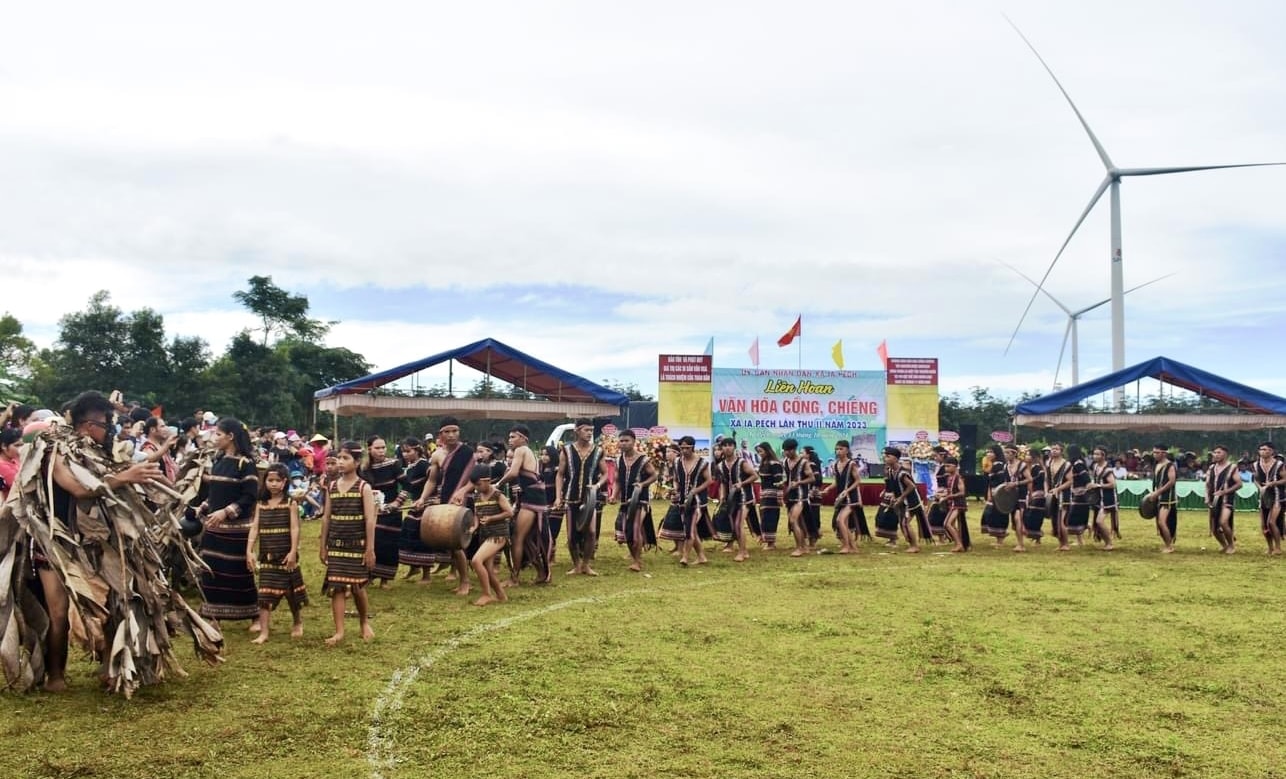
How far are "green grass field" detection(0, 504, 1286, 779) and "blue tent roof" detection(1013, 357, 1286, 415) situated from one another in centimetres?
1268

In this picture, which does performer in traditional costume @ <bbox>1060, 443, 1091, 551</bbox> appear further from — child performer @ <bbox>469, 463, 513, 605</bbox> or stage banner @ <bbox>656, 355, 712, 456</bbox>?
stage banner @ <bbox>656, 355, 712, 456</bbox>

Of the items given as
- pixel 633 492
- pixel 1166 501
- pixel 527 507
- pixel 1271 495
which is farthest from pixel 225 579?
pixel 1271 495

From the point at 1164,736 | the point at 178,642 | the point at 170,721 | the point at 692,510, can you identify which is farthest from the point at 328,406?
the point at 1164,736

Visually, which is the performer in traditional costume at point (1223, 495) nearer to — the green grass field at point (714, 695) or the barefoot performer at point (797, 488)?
the green grass field at point (714, 695)

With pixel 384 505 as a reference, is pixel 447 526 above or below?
below

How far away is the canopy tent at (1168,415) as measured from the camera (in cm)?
2209

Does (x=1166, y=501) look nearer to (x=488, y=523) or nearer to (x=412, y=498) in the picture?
(x=488, y=523)

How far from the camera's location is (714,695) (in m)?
6.19

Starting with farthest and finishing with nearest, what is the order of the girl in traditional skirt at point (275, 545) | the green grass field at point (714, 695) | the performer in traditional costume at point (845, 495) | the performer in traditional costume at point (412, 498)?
the performer in traditional costume at point (845, 495) → the performer in traditional costume at point (412, 498) → the girl in traditional skirt at point (275, 545) → the green grass field at point (714, 695)

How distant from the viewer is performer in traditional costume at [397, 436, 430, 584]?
10.8 m

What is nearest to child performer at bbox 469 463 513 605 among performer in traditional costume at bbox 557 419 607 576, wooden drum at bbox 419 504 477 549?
wooden drum at bbox 419 504 477 549

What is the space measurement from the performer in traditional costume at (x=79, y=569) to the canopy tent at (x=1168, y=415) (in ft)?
66.4

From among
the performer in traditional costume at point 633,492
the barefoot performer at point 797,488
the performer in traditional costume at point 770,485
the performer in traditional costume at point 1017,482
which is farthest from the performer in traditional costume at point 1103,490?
the performer in traditional costume at point 633,492

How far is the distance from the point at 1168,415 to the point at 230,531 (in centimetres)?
2280
